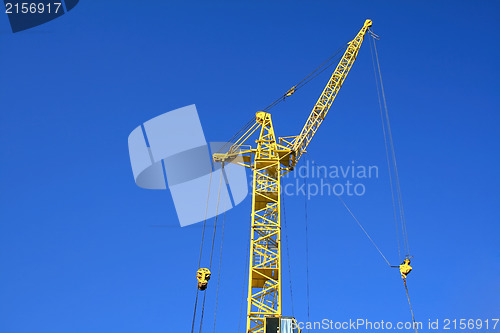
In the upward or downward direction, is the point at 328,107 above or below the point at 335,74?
below

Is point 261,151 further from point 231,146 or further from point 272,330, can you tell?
point 272,330

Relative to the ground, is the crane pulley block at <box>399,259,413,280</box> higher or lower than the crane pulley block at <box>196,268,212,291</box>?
higher

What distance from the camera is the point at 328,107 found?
51.4m

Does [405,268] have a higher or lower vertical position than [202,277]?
higher

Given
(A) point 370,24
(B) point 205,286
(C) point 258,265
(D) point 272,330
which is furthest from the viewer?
(A) point 370,24

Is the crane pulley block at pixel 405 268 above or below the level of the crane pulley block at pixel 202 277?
above

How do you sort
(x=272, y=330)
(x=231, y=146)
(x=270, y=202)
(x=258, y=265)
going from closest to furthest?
(x=272, y=330)
(x=258, y=265)
(x=270, y=202)
(x=231, y=146)

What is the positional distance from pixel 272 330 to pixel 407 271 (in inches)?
440

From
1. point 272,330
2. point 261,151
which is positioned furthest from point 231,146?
point 272,330

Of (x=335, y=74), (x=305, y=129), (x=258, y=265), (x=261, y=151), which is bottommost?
(x=258, y=265)

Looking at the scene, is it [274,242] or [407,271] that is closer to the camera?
[407,271]

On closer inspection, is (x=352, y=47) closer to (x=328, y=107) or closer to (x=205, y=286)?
(x=328, y=107)

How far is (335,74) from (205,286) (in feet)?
81.3

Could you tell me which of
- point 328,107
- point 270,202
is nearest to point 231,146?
point 270,202
